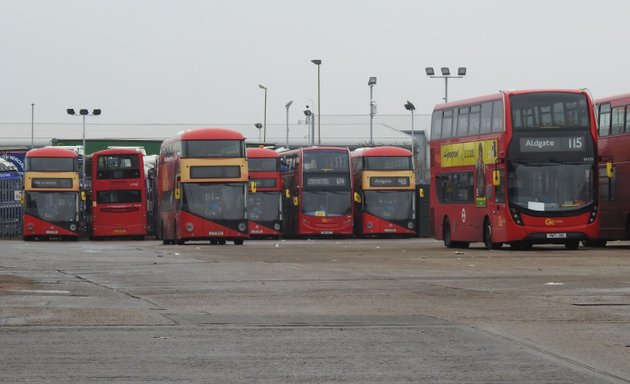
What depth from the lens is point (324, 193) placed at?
206 feet

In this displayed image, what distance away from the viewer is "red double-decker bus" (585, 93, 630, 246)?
38.8 meters

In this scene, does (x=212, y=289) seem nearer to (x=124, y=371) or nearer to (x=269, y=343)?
(x=269, y=343)

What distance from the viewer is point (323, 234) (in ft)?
207

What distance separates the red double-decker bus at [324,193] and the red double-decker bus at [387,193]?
105cm

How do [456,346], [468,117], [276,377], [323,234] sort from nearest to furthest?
[276,377]
[456,346]
[468,117]
[323,234]

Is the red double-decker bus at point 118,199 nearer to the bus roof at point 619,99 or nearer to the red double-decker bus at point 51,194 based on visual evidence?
the red double-decker bus at point 51,194

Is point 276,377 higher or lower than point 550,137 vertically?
lower

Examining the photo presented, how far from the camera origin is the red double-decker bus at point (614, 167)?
3881 centimetres

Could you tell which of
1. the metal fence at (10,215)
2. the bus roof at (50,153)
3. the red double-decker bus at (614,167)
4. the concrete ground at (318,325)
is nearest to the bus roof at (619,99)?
the red double-decker bus at (614,167)

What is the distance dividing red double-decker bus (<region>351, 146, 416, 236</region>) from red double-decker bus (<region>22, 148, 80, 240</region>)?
38.3 ft

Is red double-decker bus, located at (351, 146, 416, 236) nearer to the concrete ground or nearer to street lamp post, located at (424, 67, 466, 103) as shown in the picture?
street lamp post, located at (424, 67, 466, 103)

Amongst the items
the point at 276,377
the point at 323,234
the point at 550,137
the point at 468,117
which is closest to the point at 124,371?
the point at 276,377

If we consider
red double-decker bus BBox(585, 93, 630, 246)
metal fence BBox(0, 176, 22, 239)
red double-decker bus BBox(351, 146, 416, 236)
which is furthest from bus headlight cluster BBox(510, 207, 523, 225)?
metal fence BBox(0, 176, 22, 239)

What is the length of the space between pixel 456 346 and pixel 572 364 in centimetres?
144
